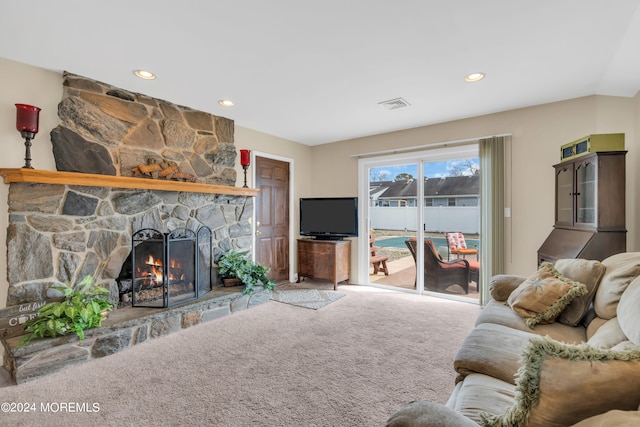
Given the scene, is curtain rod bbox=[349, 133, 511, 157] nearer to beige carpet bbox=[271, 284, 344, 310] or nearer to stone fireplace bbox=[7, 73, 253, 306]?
beige carpet bbox=[271, 284, 344, 310]

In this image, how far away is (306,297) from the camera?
13.7 ft

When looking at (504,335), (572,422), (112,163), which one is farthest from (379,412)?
(112,163)

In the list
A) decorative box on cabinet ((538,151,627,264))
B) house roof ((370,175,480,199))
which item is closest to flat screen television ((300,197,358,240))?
house roof ((370,175,480,199))

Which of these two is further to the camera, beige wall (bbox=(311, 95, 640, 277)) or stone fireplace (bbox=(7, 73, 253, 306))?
beige wall (bbox=(311, 95, 640, 277))

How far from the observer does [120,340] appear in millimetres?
2523

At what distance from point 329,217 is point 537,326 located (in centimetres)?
335

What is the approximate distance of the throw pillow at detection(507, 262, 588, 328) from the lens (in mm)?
1881

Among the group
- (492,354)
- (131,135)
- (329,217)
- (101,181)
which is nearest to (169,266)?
(101,181)

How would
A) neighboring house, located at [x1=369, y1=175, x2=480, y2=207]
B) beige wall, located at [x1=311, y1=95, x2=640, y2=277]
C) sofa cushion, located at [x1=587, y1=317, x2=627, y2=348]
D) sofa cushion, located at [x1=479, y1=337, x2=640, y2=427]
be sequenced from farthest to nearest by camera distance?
neighboring house, located at [x1=369, y1=175, x2=480, y2=207] → beige wall, located at [x1=311, y1=95, x2=640, y2=277] → sofa cushion, located at [x1=587, y1=317, x2=627, y2=348] → sofa cushion, located at [x1=479, y1=337, x2=640, y2=427]

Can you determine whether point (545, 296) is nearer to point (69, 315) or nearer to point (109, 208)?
point (69, 315)

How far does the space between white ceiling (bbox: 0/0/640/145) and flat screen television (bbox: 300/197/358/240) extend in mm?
1838

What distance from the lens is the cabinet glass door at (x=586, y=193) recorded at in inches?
101

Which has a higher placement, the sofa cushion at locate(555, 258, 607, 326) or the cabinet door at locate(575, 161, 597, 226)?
the cabinet door at locate(575, 161, 597, 226)

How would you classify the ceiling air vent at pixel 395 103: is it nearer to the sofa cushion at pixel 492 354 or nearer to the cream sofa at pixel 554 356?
the cream sofa at pixel 554 356
